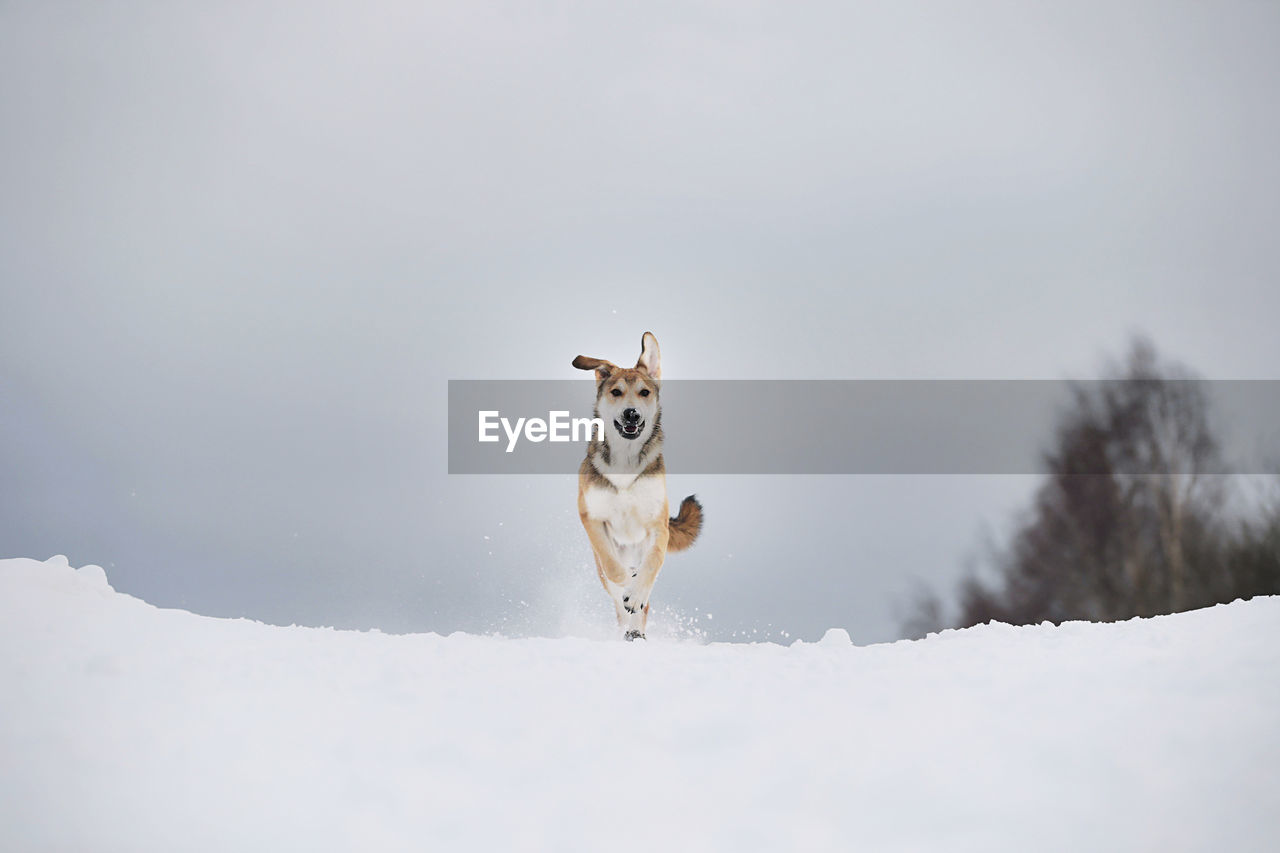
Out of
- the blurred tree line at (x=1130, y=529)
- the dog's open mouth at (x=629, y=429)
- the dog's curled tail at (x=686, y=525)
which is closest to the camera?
the dog's open mouth at (x=629, y=429)

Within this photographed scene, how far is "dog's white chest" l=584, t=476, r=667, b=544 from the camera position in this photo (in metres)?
8.92

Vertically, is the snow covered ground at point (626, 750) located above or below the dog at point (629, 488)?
below

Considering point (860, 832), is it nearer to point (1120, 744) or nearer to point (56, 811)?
point (1120, 744)

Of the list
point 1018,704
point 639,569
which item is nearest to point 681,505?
point 639,569

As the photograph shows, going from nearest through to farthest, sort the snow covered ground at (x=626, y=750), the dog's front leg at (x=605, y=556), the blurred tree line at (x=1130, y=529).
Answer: the snow covered ground at (x=626, y=750)
the dog's front leg at (x=605, y=556)
the blurred tree line at (x=1130, y=529)

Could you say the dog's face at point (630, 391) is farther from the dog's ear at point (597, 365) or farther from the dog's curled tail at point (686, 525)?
the dog's curled tail at point (686, 525)

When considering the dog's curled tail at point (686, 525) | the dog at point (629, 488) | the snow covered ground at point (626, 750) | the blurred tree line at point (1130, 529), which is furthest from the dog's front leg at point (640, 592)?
the blurred tree line at point (1130, 529)

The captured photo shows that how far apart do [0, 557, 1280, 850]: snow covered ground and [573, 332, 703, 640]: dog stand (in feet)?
13.4

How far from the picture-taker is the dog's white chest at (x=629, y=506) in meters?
8.92

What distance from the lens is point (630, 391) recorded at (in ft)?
29.3

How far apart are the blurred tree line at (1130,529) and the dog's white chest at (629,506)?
40.6ft

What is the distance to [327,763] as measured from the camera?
12.2 feet

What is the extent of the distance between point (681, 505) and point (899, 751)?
615cm

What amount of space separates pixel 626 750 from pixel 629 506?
5077mm
